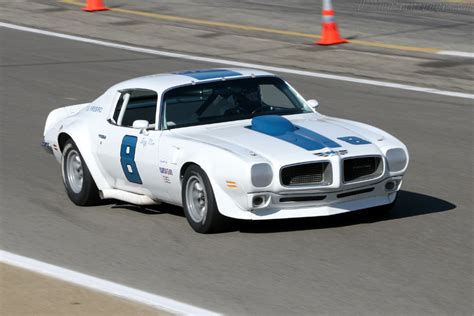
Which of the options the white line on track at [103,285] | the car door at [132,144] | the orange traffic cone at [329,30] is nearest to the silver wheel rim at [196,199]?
the car door at [132,144]

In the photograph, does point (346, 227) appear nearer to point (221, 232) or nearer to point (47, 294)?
point (221, 232)

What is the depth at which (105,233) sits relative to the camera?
378 inches

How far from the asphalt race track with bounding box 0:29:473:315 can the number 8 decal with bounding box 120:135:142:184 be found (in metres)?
0.38

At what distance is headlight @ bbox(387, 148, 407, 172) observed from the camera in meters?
A: 9.31

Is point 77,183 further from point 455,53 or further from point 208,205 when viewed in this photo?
point 455,53

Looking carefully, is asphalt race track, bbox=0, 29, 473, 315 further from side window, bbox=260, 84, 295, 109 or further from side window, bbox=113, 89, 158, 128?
side window, bbox=260, 84, 295, 109

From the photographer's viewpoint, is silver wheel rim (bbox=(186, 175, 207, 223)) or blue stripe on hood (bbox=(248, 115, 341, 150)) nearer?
blue stripe on hood (bbox=(248, 115, 341, 150))

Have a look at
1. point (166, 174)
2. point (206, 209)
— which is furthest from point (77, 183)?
point (206, 209)

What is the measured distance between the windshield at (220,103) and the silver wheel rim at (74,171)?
1.34 meters

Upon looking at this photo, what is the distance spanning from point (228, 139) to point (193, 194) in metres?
0.55

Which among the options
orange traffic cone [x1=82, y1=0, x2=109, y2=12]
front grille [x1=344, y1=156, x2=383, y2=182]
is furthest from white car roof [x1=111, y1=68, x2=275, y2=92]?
orange traffic cone [x1=82, y1=0, x2=109, y2=12]

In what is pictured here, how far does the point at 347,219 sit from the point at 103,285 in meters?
2.69

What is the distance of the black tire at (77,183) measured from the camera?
420 inches

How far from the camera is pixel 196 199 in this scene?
9.29 m
